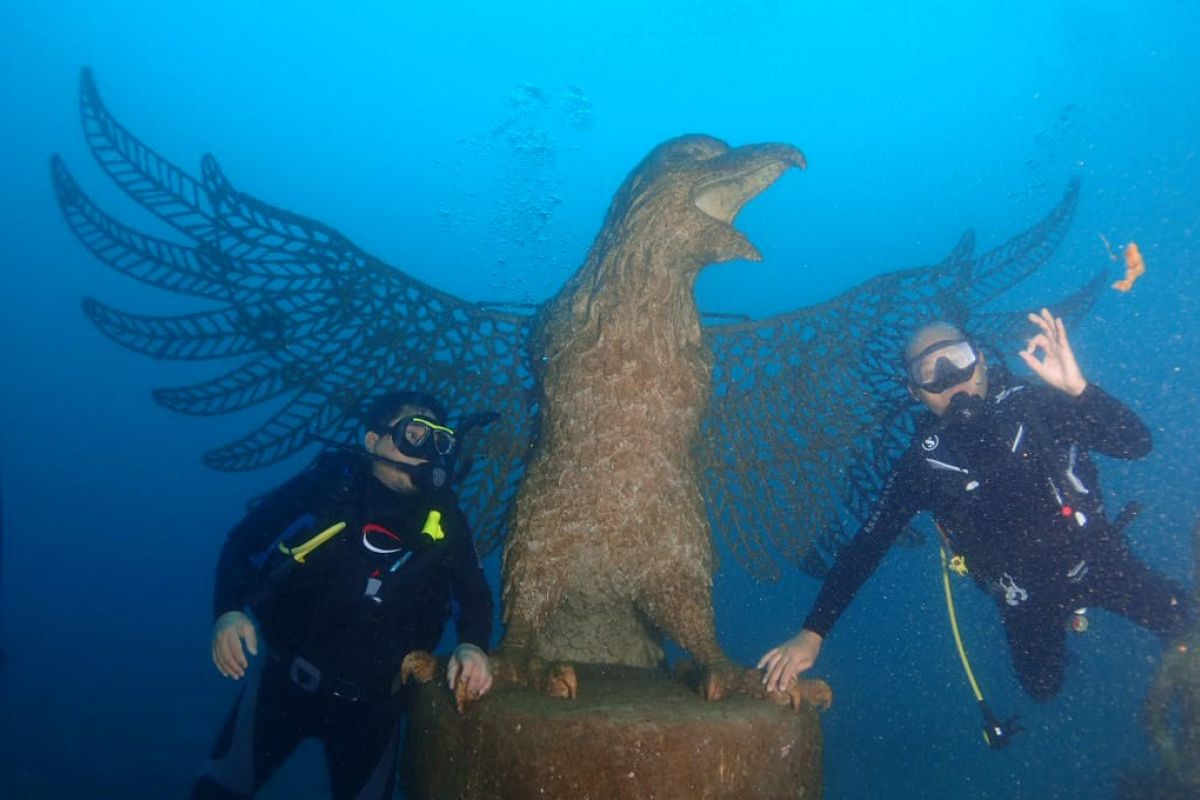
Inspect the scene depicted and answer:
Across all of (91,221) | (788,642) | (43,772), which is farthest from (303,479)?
(43,772)

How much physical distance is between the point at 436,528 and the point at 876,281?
154 inches

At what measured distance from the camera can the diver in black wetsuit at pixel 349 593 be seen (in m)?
3.90

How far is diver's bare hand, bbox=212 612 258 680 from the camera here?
3.41 meters

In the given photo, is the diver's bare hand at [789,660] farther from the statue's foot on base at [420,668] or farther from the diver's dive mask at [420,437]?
the diver's dive mask at [420,437]

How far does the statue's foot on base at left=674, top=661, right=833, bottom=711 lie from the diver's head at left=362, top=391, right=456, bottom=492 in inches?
76.2

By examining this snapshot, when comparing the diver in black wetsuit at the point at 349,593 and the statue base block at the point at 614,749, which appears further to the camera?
the diver in black wetsuit at the point at 349,593

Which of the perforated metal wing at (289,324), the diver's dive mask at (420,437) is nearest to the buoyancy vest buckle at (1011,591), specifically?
the perforated metal wing at (289,324)

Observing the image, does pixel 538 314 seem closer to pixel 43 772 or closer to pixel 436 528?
pixel 436 528

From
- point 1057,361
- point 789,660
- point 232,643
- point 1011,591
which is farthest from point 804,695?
point 232,643

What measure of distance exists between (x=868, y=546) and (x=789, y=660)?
1.23 m

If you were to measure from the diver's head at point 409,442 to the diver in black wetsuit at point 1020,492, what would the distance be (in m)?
2.53

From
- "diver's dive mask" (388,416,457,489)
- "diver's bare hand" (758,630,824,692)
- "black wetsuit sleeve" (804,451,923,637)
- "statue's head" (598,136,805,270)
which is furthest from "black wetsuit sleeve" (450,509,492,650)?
"statue's head" (598,136,805,270)

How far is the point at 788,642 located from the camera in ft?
A: 11.6

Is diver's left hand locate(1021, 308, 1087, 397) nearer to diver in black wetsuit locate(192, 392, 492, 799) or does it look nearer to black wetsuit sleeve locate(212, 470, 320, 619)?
diver in black wetsuit locate(192, 392, 492, 799)
